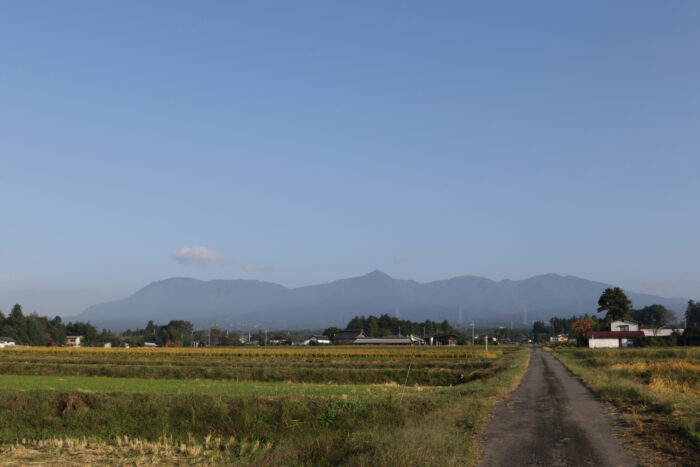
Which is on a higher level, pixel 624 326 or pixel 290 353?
pixel 624 326

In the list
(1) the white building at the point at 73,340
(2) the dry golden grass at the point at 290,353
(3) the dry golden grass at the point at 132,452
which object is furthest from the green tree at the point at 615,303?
(1) the white building at the point at 73,340

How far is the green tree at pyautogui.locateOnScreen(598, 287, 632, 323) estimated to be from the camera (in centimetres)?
14125

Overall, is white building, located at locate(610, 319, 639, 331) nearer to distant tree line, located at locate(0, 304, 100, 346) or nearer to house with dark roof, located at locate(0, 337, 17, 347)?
house with dark roof, located at locate(0, 337, 17, 347)

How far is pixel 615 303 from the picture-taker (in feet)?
465

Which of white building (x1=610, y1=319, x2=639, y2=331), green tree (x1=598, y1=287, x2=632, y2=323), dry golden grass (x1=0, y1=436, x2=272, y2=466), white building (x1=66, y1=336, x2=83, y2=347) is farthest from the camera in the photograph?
white building (x1=66, y1=336, x2=83, y2=347)

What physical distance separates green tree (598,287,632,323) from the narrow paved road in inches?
5018

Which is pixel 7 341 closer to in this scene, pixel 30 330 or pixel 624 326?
pixel 30 330

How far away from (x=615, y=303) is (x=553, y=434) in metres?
139

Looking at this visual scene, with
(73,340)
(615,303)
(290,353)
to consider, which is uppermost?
(615,303)

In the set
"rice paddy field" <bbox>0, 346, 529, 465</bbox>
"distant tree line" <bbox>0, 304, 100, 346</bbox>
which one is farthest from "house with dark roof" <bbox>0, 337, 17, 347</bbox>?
"rice paddy field" <bbox>0, 346, 529, 465</bbox>

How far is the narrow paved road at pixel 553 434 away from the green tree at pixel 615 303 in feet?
418

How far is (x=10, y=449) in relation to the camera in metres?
21.2

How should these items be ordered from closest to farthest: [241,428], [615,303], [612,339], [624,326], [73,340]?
[241,428]
[612,339]
[624,326]
[615,303]
[73,340]

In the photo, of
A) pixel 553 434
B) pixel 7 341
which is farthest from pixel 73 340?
pixel 553 434
